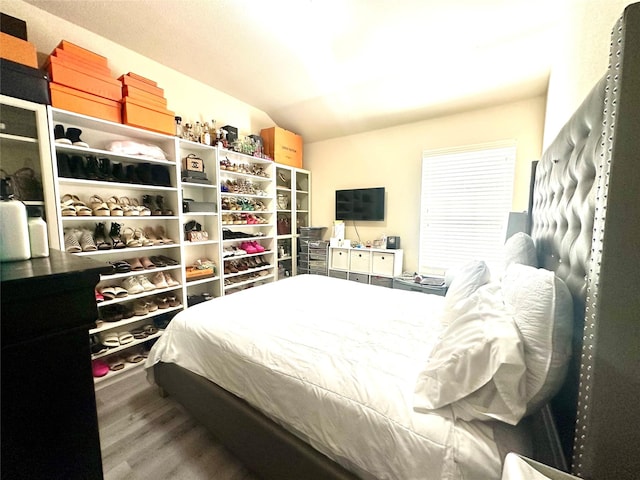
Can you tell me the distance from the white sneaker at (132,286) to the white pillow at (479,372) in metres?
2.32

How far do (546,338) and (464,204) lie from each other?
256 centimetres

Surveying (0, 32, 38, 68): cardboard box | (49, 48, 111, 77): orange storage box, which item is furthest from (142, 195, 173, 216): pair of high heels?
(0, 32, 38, 68): cardboard box

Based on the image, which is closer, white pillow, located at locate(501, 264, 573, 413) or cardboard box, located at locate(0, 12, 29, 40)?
white pillow, located at locate(501, 264, 573, 413)

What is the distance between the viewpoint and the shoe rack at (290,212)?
12.4ft

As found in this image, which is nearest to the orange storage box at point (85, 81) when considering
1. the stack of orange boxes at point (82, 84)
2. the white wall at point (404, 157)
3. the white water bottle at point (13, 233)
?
the stack of orange boxes at point (82, 84)

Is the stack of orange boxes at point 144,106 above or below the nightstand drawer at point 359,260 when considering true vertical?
above

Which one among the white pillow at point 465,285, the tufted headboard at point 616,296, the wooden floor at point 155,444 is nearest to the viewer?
the tufted headboard at point 616,296

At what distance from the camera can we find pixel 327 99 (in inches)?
118

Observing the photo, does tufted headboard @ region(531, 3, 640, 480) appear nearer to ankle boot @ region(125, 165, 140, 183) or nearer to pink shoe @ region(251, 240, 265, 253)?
ankle boot @ region(125, 165, 140, 183)

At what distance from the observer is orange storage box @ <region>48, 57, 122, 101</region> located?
1.72 metres

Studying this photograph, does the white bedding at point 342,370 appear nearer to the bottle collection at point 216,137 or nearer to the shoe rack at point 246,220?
the shoe rack at point 246,220

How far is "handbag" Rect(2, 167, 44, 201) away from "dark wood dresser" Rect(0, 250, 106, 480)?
187 centimetres

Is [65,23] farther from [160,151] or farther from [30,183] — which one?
[30,183]

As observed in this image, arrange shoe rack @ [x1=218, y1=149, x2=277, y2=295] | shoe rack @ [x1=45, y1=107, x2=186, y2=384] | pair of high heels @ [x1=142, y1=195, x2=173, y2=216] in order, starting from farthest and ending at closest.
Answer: shoe rack @ [x1=218, y1=149, x2=277, y2=295], pair of high heels @ [x1=142, y1=195, x2=173, y2=216], shoe rack @ [x1=45, y1=107, x2=186, y2=384]
